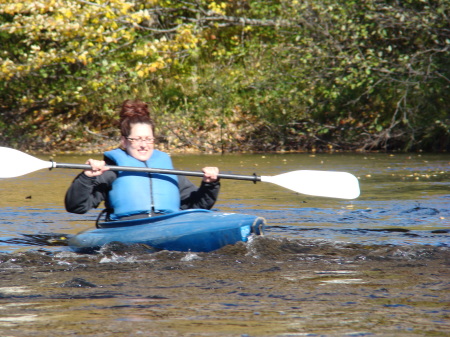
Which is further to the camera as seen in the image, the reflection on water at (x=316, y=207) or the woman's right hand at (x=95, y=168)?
the reflection on water at (x=316, y=207)

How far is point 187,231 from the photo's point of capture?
183 inches

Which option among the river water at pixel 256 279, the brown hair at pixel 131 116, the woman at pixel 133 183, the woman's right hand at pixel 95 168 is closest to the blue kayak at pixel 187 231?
the river water at pixel 256 279

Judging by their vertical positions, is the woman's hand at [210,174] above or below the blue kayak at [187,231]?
above

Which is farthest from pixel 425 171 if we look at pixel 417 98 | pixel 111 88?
pixel 111 88

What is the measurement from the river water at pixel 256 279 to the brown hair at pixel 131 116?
0.88 meters

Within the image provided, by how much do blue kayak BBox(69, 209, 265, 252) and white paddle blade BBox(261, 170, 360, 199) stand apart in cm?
103

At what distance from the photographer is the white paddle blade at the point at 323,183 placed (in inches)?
227

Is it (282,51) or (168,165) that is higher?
(282,51)

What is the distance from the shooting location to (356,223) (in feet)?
20.7

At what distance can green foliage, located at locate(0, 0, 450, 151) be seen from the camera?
13508 millimetres

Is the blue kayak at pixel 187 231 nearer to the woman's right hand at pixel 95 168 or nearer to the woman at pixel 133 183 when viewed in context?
the woman at pixel 133 183

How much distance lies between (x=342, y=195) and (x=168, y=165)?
1381mm

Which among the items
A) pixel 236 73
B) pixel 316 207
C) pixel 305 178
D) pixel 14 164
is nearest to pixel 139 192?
pixel 14 164

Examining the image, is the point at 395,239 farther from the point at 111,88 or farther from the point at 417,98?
the point at 111,88
